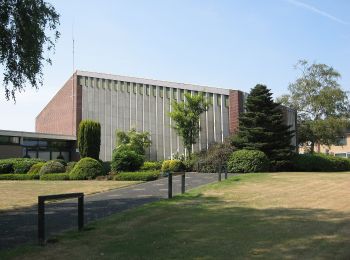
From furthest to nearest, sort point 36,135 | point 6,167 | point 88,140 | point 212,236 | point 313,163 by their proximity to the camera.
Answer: point 36,135, point 88,140, point 6,167, point 313,163, point 212,236

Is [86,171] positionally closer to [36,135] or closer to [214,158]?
[214,158]

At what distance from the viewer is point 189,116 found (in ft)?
113

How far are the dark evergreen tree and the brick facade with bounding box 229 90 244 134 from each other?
11.4 ft

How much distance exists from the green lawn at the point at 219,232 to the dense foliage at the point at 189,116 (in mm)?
19809

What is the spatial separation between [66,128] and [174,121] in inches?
517

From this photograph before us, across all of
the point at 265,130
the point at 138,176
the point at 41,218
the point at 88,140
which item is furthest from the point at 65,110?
the point at 41,218

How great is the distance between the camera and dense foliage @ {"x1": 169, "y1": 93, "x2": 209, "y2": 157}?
34.5 m

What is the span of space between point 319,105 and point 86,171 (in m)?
29.0

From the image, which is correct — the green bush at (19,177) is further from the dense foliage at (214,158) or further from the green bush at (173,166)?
the dense foliage at (214,158)

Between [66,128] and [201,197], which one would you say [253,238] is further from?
[66,128]

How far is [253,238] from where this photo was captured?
8484 mm

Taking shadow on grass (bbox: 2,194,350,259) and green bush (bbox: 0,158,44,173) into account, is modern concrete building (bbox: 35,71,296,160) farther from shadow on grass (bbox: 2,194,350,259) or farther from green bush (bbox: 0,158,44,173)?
shadow on grass (bbox: 2,194,350,259)

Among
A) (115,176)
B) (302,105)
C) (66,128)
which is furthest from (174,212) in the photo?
(302,105)

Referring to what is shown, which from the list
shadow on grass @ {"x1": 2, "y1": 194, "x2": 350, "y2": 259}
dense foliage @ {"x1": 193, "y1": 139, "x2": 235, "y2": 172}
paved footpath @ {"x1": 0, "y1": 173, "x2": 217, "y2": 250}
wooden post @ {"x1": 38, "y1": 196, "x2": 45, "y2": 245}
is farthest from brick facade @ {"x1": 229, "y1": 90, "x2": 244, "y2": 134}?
wooden post @ {"x1": 38, "y1": 196, "x2": 45, "y2": 245}
